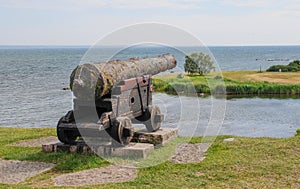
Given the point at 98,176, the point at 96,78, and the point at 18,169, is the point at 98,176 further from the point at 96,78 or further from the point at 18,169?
the point at 96,78

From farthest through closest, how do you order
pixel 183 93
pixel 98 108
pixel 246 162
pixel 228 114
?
pixel 183 93
pixel 228 114
pixel 98 108
pixel 246 162

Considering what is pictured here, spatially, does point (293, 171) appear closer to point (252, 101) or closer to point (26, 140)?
point (26, 140)

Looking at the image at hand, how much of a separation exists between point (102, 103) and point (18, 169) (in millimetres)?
2127

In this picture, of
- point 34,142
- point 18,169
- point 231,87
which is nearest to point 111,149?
point 18,169

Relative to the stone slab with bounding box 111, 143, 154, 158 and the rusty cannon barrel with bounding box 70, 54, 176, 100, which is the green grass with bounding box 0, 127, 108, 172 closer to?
the stone slab with bounding box 111, 143, 154, 158

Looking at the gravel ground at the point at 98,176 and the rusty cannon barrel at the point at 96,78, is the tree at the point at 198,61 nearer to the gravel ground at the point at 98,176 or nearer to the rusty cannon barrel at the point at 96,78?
the rusty cannon barrel at the point at 96,78

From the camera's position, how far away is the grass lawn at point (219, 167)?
7.20 metres

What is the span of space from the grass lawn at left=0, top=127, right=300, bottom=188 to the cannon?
2.04ft

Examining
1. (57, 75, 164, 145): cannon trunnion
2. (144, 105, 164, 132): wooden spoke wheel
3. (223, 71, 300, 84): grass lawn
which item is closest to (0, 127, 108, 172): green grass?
(57, 75, 164, 145): cannon trunnion

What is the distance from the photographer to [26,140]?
11.9 meters

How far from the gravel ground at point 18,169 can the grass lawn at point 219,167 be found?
0.72 feet

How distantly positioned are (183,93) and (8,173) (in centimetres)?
3086

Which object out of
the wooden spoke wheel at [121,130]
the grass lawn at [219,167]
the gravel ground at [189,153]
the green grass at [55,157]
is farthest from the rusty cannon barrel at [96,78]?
the gravel ground at [189,153]

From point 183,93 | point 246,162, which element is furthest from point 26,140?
point 183,93
